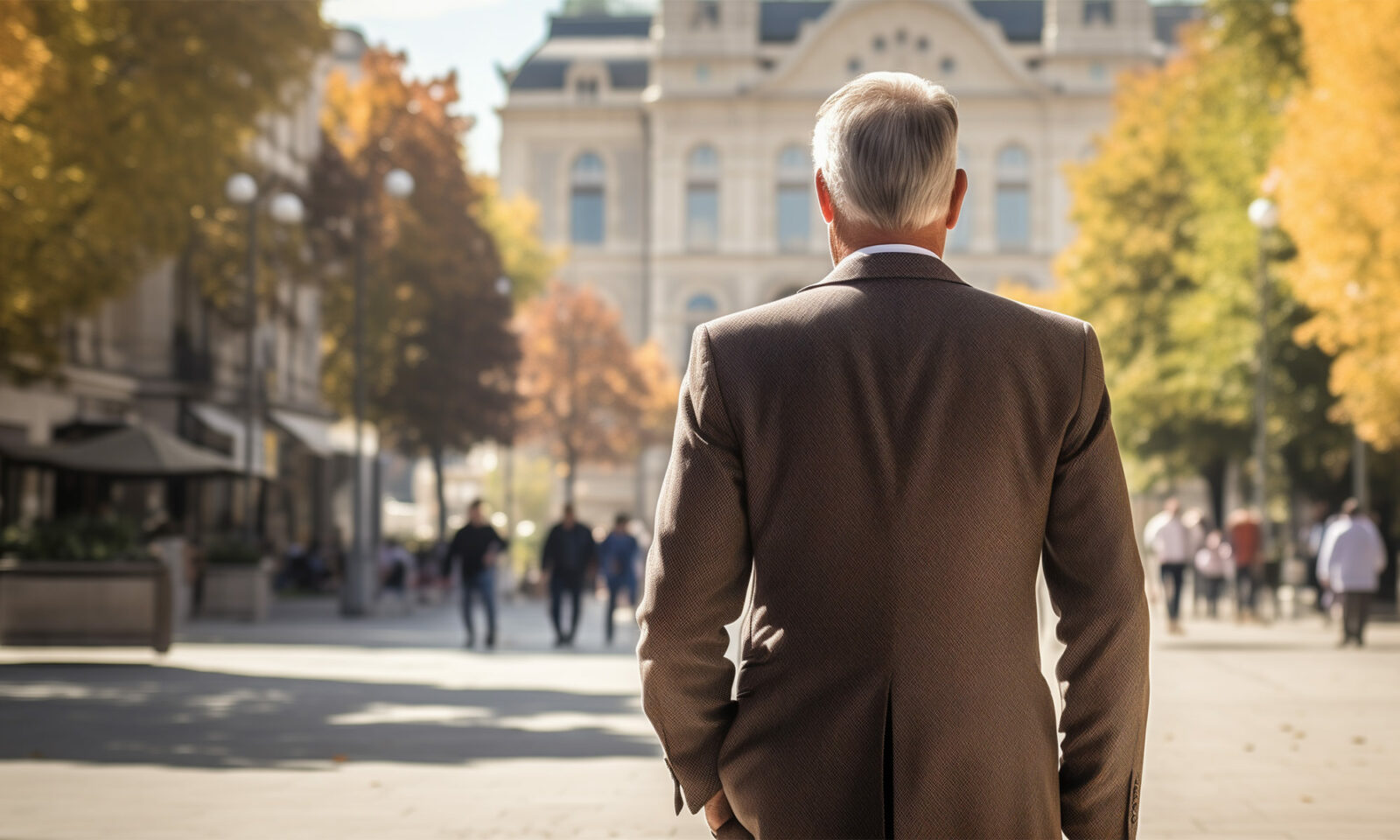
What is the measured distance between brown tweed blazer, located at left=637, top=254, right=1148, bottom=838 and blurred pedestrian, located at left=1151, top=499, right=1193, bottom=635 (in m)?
22.2

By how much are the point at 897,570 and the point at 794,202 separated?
83479 millimetres

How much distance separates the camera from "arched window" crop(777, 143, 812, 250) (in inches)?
3346

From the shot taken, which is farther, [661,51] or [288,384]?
[661,51]

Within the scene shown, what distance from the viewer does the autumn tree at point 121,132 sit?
67.7 feet

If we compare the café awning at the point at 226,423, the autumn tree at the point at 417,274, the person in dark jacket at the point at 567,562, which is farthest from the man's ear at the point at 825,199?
the autumn tree at the point at 417,274

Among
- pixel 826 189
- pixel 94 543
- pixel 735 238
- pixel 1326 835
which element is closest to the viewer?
pixel 826 189

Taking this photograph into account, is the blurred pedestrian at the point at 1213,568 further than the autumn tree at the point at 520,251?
No

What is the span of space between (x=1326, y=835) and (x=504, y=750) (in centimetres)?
511

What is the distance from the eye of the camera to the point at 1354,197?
2539cm

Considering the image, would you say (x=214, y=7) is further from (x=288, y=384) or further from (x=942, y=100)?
(x=288, y=384)

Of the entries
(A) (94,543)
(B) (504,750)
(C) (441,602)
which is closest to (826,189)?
(B) (504,750)

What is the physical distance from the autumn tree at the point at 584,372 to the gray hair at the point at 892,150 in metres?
67.0

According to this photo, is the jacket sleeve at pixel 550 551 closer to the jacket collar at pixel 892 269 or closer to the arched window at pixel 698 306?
the jacket collar at pixel 892 269

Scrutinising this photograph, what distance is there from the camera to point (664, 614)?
10.1 ft
